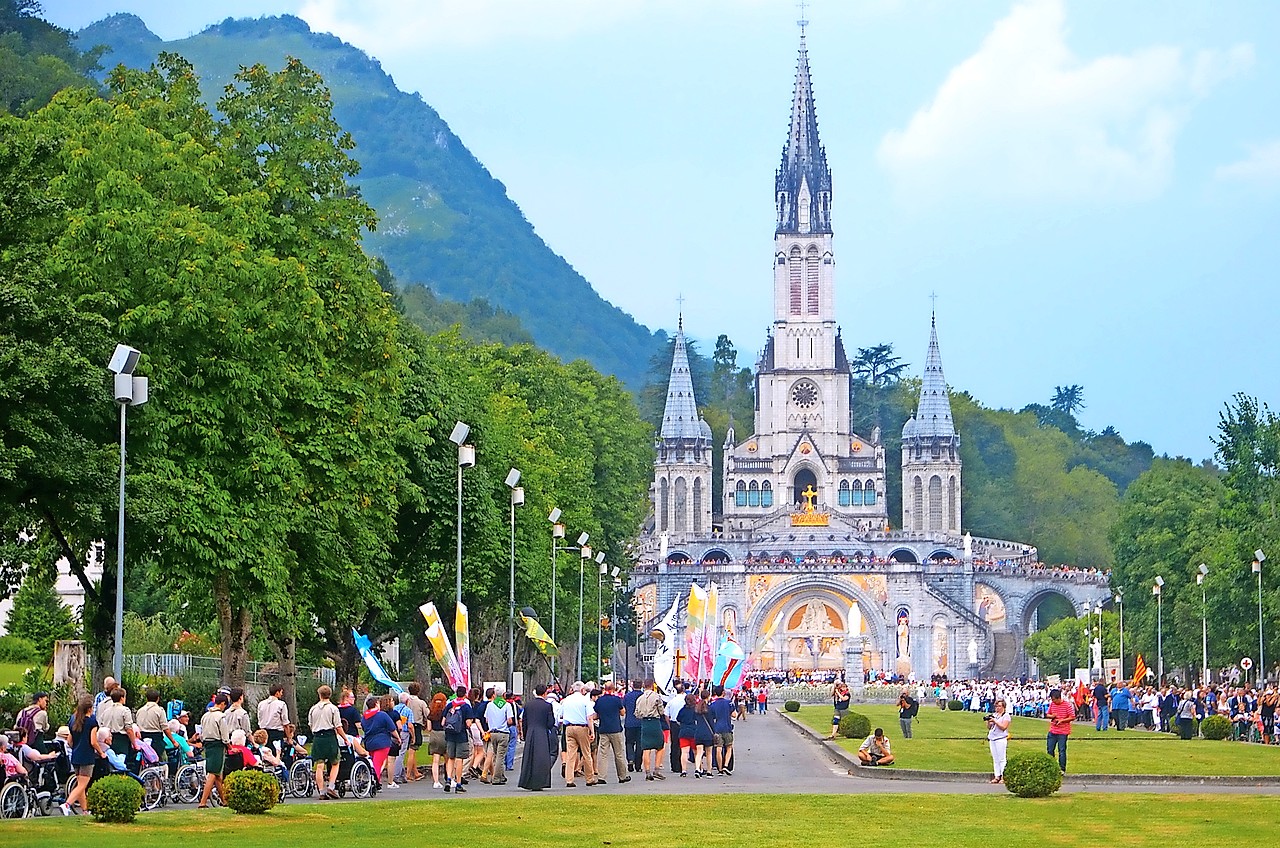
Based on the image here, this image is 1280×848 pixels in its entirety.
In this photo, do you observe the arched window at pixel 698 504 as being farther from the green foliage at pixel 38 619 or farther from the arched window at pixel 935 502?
the green foliage at pixel 38 619

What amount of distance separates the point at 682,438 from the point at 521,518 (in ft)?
280

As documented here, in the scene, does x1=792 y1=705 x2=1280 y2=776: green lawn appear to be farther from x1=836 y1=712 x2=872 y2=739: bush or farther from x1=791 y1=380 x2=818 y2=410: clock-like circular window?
x1=791 y1=380 x2=818 y2=410: clock-like circular window

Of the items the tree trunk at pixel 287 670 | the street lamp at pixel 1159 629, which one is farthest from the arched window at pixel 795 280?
the tree trunk at pixel 287 670

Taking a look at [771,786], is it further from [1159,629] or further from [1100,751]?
[1159,629]

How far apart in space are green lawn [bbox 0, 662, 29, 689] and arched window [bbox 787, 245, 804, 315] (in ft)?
310

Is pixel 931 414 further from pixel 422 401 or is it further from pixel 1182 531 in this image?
pixel 422 401

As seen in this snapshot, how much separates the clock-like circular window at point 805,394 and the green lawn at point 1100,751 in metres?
88.6

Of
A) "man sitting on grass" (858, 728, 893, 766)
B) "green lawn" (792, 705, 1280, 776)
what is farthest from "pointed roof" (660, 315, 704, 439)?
"man sitting on grass" (858, 728, 893, 766)

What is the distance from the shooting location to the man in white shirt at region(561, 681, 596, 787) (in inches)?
1266

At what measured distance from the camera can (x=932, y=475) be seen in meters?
142

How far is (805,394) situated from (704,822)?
404 ft

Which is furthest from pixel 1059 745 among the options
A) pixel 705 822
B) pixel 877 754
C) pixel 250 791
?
pixel 250 791

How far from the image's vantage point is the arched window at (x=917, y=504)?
141750 millimetres

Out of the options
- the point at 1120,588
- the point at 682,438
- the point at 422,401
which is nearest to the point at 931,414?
the point at 682,438
